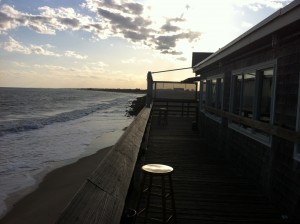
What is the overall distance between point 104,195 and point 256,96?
191 inches

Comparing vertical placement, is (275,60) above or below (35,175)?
above

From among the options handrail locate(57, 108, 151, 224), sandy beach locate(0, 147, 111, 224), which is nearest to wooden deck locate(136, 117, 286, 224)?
handrail locate(57, 108, 151, 224)

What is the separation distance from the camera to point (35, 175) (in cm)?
1171

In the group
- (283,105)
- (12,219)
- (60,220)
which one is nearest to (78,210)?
(60,220)

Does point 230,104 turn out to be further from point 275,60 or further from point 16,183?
point 16,183

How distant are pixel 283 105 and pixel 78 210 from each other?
4126 mm

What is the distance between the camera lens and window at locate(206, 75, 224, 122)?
10617mm

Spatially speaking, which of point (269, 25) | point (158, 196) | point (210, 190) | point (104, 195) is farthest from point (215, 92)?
point (104, 195)

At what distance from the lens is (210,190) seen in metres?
6.35

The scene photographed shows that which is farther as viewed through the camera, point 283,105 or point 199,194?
point 199,194

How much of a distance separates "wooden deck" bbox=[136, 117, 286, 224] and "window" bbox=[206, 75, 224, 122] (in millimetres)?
1423

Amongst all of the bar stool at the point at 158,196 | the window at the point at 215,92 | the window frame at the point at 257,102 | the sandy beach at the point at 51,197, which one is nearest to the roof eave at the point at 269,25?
the window frame at the point at 257,102

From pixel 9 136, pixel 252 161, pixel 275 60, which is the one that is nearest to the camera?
pixel 275 60

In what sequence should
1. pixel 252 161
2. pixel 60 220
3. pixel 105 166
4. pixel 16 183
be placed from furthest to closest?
pixel 16 183, pixel 252 161, pixel 105 166, pixel 60 220
